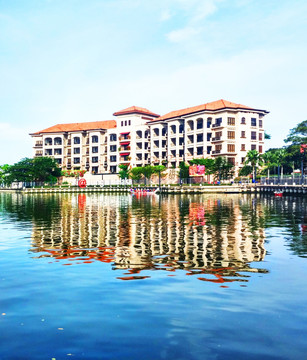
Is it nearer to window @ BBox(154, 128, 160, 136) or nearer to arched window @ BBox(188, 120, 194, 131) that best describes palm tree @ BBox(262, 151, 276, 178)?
arched window @ BBox(188, 120, 194, 131)

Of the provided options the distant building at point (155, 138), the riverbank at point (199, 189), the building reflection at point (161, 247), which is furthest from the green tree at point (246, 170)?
the building reflection at point (161, 247)

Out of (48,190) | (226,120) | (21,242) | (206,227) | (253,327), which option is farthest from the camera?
(48,190)

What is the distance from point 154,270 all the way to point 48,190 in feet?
369

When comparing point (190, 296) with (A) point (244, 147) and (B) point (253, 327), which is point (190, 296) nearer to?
(B) point (253, 327)

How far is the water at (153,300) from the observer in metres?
7.96

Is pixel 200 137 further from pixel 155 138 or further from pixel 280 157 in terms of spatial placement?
pixel 280 157

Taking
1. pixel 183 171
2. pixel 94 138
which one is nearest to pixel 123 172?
pixel 94 138

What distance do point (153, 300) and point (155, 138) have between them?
124 metres

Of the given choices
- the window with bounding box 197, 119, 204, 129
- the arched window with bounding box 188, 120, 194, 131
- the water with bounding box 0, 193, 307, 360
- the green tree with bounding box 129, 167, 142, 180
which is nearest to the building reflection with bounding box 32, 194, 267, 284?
the water with bounding box 0, 193, 307, 360

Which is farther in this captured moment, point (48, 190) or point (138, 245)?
point (48, 190)

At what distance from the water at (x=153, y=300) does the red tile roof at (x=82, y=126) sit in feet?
428

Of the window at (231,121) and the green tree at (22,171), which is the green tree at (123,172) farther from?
the window at (231,121)

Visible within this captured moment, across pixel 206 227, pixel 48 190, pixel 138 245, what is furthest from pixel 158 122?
pixel 138 245

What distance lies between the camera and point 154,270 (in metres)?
14.7
